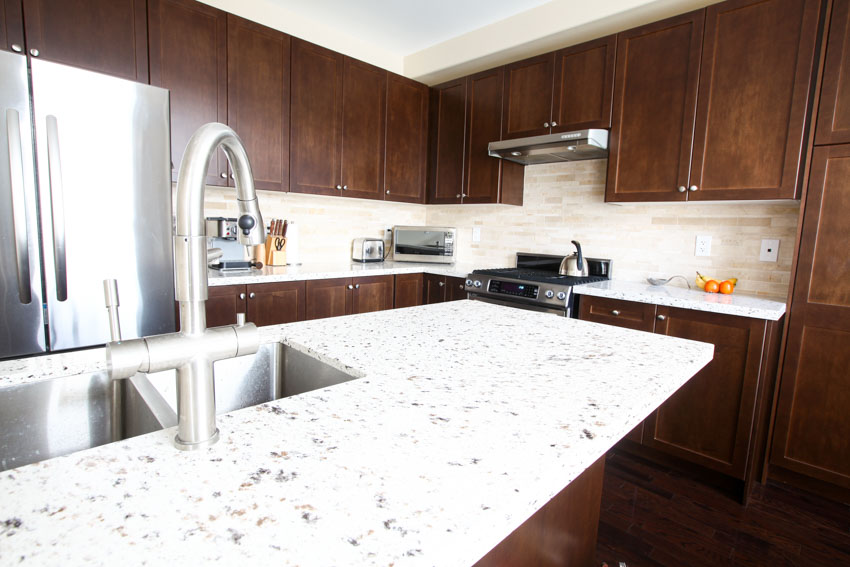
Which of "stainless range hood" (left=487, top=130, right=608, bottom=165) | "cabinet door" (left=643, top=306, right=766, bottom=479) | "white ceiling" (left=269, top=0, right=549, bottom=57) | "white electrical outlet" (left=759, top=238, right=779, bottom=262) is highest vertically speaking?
"white ceiling" (left=269, top=0, right=549, bottom=57)

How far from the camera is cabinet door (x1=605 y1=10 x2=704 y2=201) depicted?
2389 millimetres

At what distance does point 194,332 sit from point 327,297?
7.78ft

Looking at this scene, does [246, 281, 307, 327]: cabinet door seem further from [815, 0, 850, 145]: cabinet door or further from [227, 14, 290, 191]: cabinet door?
[815, 0, 850, 145]: cabinet door

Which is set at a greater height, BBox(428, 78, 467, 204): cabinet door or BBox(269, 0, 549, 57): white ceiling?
BBox(269, 0, 549, 57): white ceiling

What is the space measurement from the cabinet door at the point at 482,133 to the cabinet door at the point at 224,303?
1.83 meters

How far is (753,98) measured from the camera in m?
2.18

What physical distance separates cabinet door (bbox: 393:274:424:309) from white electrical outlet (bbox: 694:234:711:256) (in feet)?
5.98

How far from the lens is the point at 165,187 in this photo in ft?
6.68

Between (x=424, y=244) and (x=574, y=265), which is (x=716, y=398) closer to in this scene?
(x=574, y=265)

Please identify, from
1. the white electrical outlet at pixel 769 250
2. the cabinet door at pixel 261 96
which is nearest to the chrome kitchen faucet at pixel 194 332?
the cabinet door at pixel 261 96

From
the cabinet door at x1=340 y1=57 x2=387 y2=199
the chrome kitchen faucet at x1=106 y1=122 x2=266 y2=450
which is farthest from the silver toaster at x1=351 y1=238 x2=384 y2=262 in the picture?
the chrome kitchen faucet at x1=106 y1=122 x2=266 y2=450

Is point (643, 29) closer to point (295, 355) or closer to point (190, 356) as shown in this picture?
point (295, 355)

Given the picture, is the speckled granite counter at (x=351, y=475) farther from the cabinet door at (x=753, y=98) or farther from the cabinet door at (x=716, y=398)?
the cabinet door at (x=753, y=98)

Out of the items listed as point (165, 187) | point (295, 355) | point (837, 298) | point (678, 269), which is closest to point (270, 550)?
point (295, 355)
